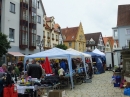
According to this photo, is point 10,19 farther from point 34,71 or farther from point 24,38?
point 34,71

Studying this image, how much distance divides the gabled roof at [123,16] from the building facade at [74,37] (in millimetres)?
17360

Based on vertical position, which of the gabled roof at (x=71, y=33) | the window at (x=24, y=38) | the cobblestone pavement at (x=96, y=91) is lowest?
the cobblestone pavement at (x=96, y=91)

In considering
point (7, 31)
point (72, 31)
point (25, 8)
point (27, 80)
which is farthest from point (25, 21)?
point (72, 31)

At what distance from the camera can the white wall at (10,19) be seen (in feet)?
86.9

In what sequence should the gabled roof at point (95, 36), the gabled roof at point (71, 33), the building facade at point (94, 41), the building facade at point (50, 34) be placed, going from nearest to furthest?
1. the building facade at point (50, 34)
2. the gabled roof at point (71, 33)
3. the building facade at point (94, 41)
4. the gabled roof at point (95, 36)

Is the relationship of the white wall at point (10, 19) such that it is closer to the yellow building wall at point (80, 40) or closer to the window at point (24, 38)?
the window at point (24, 38)

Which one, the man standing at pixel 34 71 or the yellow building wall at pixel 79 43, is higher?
the yellow building wall at pixel 79 43

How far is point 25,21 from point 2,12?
182 inches

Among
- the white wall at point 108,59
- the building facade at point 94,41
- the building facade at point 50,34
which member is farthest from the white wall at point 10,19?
the building facade at point 94,41

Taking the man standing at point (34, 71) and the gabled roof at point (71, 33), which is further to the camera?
the gabled roof at point (71, 33)

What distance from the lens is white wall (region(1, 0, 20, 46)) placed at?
26.5 meters

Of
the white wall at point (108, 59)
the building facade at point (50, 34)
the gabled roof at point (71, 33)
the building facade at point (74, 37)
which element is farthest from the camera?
the gabled roof at point (71, 33)

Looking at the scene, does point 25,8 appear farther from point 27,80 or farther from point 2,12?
point 27,80

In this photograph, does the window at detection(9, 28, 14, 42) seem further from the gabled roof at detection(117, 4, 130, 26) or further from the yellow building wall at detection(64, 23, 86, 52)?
the yellow building wall at detection(64, 23, 86, 52)
